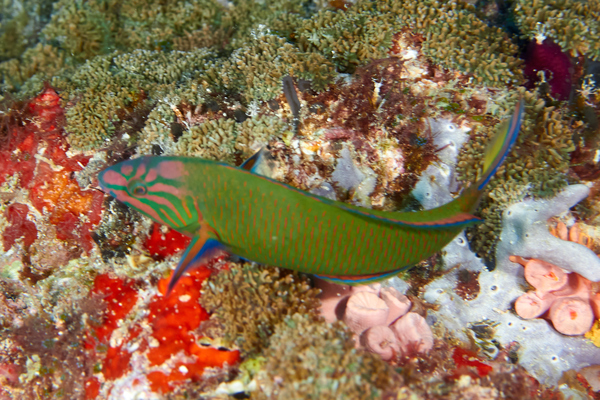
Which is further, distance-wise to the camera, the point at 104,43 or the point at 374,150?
the point at 104,43

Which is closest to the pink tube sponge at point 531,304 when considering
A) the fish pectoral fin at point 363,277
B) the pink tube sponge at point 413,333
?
the pink tube sponge at point 413,333

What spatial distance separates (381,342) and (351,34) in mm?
3697

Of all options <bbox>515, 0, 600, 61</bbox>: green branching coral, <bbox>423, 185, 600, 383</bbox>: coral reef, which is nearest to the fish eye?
<bbox>423, 185, 600, 383</bbox>: coral reef

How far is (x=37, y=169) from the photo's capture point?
14.3 feet

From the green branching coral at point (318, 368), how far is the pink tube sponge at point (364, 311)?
50 cm

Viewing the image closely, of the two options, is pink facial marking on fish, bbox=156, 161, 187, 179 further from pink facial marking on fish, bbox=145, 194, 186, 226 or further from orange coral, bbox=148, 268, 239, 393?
orange coral, bbox=148, 268, 239, 393

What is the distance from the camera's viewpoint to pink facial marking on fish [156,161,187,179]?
2.59 meters

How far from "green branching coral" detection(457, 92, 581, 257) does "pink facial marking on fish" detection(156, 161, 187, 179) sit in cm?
304

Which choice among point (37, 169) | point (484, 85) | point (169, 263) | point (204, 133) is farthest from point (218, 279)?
Result: point (484, 85)

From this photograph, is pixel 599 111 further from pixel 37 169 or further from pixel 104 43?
pixel 104 43

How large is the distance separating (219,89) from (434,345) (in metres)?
3.96

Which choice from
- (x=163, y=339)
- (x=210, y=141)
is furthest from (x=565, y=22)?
(x=163, y=339)

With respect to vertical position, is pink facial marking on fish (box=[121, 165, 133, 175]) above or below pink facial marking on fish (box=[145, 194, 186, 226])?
above

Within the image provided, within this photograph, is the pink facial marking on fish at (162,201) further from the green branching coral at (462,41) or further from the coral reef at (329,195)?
the green branching coral at (462,41)
